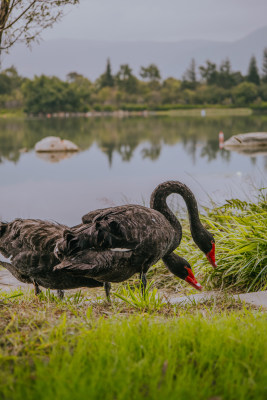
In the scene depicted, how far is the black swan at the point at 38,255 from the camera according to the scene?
327 cm

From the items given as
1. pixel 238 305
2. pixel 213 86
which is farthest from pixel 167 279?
pixel 213 86

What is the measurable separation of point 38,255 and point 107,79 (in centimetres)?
4641

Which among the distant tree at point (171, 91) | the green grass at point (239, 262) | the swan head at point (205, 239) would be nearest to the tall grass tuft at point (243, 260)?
the green grass at point (239, 262)

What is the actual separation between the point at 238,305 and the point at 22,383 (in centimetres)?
202

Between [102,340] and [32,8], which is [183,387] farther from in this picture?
[32,8]

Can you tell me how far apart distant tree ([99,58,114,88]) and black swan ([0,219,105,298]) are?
1717 inches

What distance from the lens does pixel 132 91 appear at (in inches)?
1734

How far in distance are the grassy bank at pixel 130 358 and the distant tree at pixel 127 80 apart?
140ft

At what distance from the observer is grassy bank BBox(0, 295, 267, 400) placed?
174 cm

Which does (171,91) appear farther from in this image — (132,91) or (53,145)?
(53,145)

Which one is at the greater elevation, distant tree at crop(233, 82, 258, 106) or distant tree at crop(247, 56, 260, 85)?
distant tree at crop(247, 56, 260, 85)

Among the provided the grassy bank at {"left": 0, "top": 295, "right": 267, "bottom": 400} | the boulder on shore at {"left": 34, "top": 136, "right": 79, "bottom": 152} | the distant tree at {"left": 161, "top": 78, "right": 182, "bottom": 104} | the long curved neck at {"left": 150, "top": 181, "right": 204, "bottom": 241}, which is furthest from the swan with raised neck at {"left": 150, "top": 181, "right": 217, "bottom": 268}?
the distant tree at {"left": 161, "top": 78, "right": 182, "bottom": 104}

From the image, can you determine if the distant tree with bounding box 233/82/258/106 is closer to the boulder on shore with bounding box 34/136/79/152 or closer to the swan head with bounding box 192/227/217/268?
the boulder on shore with bounding box 34/136/79/152

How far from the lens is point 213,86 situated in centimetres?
4234
